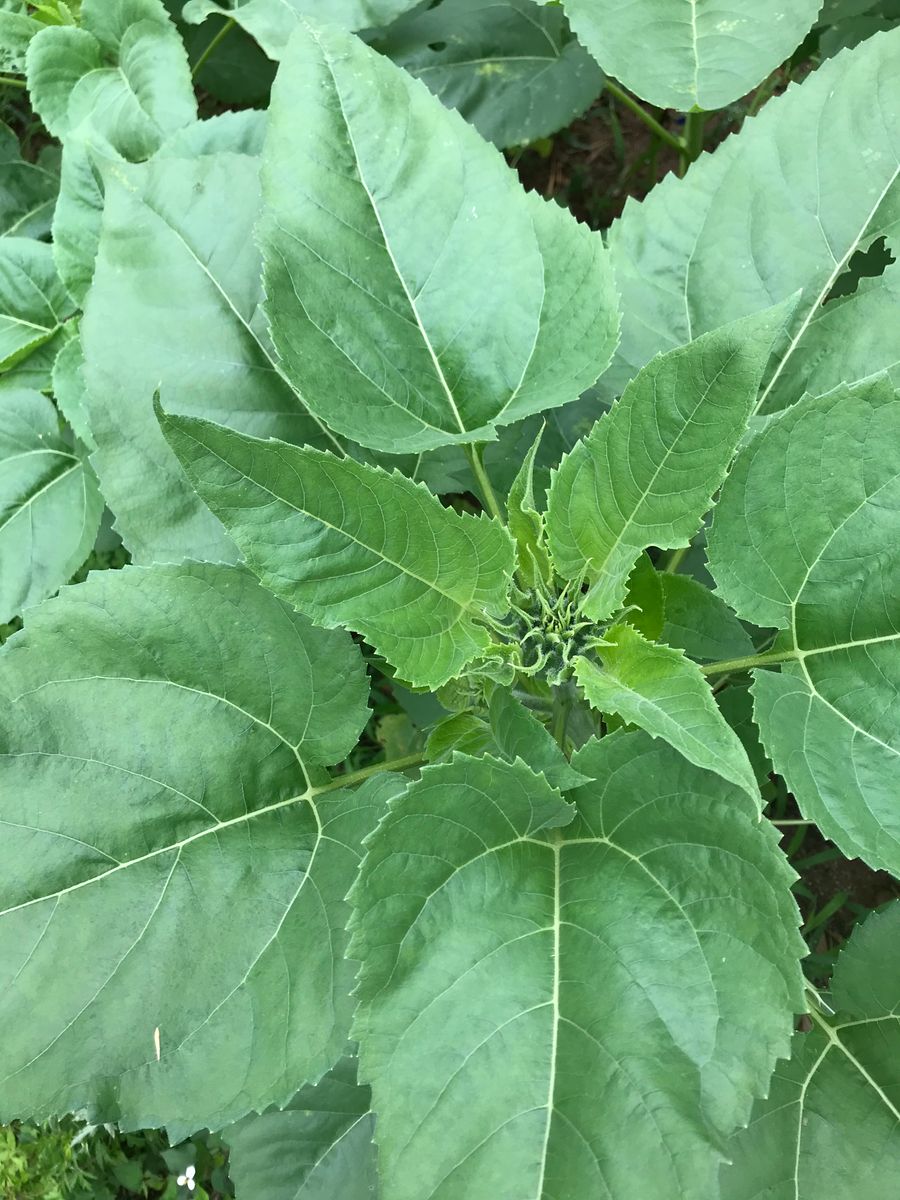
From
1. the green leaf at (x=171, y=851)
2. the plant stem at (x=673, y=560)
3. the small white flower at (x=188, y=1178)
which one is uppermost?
the plant stem at (x=673, y=560)

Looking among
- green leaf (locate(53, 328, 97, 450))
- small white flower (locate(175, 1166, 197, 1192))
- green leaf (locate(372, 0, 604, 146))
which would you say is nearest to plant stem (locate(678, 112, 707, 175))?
green leaf (locate(372, 0, 604, 146))

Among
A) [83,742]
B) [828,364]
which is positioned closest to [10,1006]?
[83,742]

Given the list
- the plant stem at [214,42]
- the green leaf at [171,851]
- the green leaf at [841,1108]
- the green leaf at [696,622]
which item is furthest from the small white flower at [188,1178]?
the plant stem at [214,42]

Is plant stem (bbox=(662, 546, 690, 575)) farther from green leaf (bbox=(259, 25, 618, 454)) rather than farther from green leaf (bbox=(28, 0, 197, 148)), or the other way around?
green leaf (bbox=(28, 0, 197, 148))

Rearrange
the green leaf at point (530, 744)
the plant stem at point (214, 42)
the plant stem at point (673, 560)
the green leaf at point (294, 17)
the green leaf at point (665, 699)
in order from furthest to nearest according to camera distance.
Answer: the plant stem at point (214, 42) < the green leaf at point (294, 17) < the plant stem at point (673, 560) < the green leaf at point (530, 744) < the green leaf at point (665, 699)

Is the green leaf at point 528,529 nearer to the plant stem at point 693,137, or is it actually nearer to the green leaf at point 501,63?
the plant stem at point 693,137

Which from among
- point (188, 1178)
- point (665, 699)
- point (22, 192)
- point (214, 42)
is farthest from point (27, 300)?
point (188, 1178)
